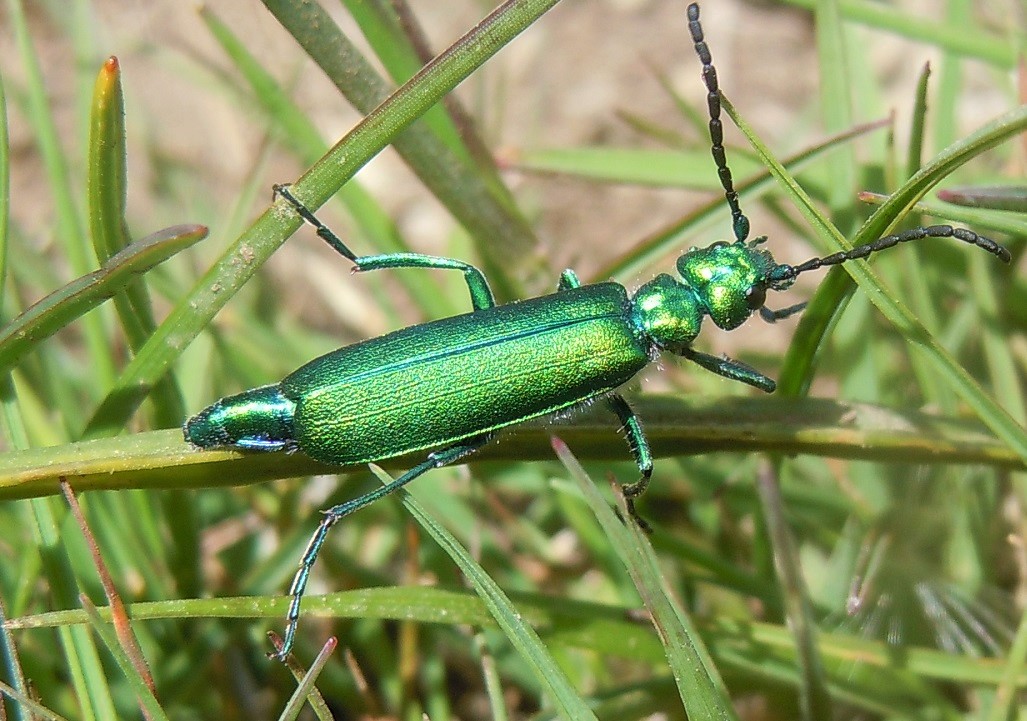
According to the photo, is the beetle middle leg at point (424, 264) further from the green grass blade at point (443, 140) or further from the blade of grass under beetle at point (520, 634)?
the blade of grass under beetle at point (520, 634)

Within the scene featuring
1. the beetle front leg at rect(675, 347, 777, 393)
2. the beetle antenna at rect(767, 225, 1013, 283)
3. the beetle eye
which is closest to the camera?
the beetle antenna at rect(767, 225, 1013, 283)

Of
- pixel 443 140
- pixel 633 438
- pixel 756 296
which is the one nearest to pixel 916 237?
pixel 756 296

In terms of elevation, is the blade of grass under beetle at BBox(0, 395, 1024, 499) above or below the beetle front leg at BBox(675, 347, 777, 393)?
below

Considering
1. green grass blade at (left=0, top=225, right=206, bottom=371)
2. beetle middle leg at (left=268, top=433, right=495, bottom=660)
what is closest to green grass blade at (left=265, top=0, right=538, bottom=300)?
green grass blade at (left=0, top=225, right=206, bottom=371)

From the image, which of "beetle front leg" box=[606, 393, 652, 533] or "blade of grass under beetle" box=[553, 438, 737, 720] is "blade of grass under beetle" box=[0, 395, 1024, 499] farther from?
"blade of grass under beetle" box=[553, 438, 737, 720]

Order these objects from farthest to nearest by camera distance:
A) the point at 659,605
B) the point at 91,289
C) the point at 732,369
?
the point at 732,369
the point at 91,289
the point at 659,605

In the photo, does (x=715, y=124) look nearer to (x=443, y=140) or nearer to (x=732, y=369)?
(x=732, y=369)
